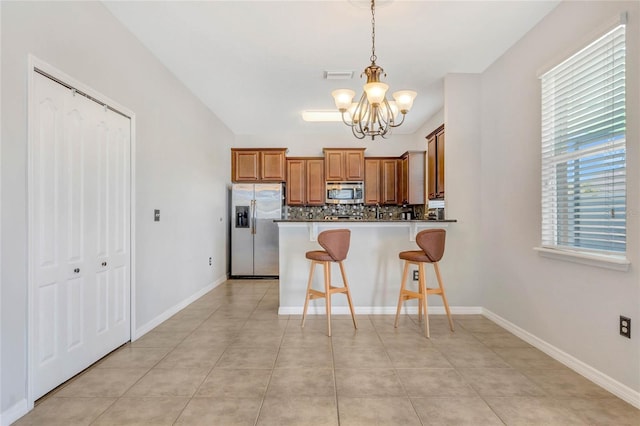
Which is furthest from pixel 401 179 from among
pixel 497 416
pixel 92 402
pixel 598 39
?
pixel 92 402

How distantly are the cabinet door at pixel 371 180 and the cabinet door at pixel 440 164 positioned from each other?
197cm

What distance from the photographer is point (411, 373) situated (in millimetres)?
→ 2275

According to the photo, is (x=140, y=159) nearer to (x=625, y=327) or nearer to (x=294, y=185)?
(x=294, y=185)

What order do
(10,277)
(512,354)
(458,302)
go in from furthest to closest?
(458,302)
(512,354)
(10,277)

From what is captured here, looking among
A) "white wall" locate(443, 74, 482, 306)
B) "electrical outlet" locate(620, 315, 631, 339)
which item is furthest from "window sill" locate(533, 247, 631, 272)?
"white wall" locate(443, 74, 482, 306)

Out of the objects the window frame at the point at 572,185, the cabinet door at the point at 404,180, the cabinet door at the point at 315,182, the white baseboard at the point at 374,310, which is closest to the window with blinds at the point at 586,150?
the window frame at the point at 572,185

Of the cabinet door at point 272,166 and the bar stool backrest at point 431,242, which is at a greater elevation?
the cabinet door at point 272,166

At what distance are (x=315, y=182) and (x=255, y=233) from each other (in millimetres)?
1448

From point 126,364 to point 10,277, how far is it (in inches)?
42.1

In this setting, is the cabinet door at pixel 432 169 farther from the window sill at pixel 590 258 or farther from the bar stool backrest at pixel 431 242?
the window sill at pixel 590 258

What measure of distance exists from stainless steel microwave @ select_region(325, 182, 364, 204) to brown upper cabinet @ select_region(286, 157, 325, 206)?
154 mm

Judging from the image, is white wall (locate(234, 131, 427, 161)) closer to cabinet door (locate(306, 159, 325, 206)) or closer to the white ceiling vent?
cabinet door (locate(306, 159, 325, 206))

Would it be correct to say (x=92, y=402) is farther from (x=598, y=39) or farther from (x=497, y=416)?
(x=598, y=39)

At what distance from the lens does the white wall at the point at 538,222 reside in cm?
191
